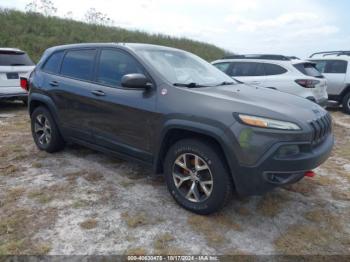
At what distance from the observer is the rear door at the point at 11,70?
8219mm

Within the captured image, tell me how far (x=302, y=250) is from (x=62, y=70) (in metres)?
3.86

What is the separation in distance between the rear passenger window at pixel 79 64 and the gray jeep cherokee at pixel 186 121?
2cm

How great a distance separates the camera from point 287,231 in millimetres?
3229

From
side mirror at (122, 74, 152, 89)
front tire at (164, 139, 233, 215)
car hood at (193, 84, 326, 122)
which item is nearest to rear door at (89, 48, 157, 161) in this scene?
side mirror at (122, 74, 152, 89)

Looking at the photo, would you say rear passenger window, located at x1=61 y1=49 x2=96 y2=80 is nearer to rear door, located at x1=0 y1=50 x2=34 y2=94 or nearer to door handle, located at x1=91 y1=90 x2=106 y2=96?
door handle, located at x1=91 y1=90 x2=106 y2=96

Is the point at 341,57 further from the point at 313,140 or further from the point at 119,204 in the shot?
the point at 119,204

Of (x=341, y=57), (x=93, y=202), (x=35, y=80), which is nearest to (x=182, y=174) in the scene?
(x=93, y=202)

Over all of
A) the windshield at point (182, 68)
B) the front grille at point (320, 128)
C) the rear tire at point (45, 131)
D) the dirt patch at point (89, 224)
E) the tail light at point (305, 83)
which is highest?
the windshield at point (182, 68)

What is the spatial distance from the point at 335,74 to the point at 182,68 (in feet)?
24.7

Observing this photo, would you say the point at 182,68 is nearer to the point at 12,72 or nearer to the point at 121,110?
the point at 121,110

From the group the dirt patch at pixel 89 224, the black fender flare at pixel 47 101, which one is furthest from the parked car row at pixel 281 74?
the dirt patch at pixel 89 224

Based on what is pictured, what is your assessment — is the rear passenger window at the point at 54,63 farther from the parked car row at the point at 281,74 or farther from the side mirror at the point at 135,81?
the parked car row at the point at 281,74

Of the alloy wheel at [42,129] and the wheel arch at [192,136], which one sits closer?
the wheel arch at [192,136]

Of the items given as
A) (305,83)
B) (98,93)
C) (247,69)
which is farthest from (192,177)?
(247,69)
